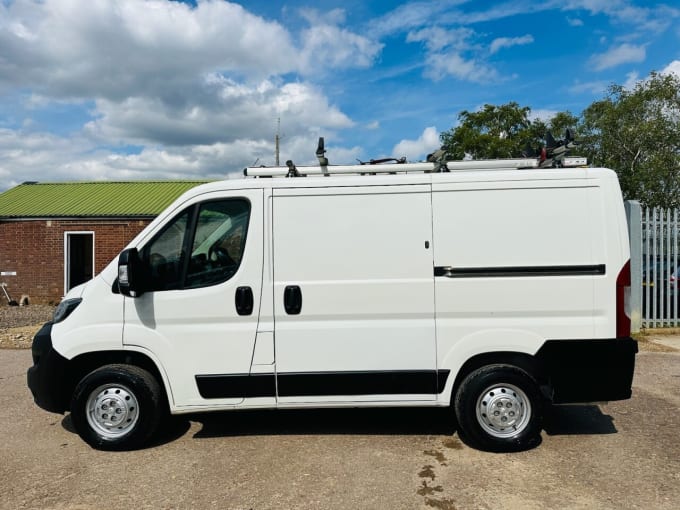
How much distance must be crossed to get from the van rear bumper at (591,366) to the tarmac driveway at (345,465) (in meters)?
0.57

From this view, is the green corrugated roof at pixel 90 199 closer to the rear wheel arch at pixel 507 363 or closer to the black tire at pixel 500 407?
the rear wheel arch at pixel 507 363

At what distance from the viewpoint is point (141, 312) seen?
14.6 ft

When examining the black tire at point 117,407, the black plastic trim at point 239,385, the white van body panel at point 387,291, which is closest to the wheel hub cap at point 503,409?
the white van body panel at point 387,291

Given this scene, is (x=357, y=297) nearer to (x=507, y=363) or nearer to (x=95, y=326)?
(x=507, y=363)

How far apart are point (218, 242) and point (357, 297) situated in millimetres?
1303

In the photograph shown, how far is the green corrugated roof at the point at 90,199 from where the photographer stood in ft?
60.3

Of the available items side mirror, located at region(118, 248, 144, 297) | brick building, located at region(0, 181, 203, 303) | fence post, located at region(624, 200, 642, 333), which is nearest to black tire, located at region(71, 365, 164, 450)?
side mirror, located at region(118, 248, 144, 297)

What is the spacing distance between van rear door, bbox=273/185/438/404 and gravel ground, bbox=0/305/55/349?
8126 mm

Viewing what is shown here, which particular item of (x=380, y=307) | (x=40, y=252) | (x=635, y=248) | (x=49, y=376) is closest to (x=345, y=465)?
(x=380, y=307)

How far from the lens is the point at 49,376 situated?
14.8ft

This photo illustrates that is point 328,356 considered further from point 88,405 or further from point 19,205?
point 19,205

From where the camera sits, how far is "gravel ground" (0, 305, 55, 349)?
10539 mm

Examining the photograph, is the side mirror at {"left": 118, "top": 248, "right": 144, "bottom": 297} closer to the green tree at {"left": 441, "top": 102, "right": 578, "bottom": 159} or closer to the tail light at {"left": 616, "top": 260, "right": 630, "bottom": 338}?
the tail light at {"left": 616, "top": 260, "right": 630, "bottom": 338}

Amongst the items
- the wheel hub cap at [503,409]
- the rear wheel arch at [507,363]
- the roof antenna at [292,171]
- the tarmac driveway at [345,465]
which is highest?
the roof antenna at [292,171]
